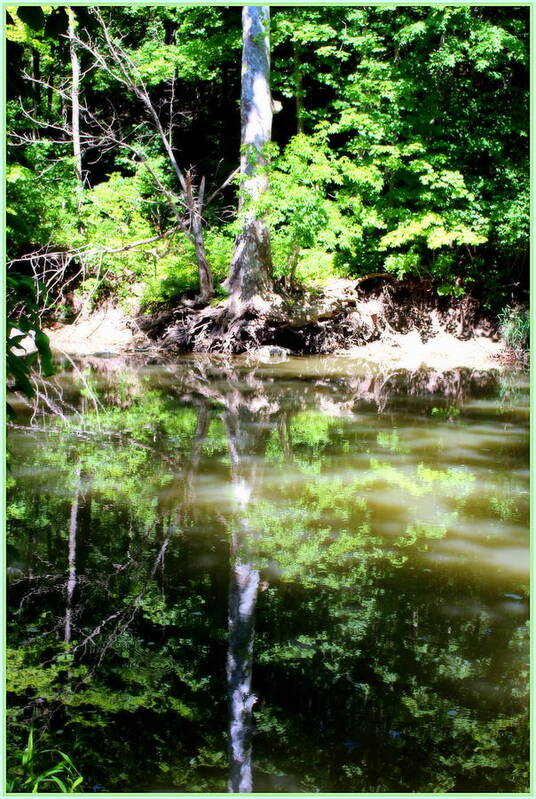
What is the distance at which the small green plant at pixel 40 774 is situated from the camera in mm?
2611

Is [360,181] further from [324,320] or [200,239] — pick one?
[200,239]

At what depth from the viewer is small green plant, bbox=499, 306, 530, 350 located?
15.7m

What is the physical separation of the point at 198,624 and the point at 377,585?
1.09 m

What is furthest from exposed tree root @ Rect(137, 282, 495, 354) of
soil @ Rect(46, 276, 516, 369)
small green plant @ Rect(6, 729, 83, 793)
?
small green plant @ Rect(6, 729, 83, 793)

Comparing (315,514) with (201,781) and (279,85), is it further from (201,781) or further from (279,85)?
(279,85)

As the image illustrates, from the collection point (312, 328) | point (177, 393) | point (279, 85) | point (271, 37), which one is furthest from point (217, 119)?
point (177, 393)

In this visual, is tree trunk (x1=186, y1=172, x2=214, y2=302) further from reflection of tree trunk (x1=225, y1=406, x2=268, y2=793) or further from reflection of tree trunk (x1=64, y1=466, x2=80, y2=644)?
reflection of tree trunk (x1=64, y1=466, x2=80, y2=644)

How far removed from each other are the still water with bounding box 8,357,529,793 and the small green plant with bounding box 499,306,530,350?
816 cm

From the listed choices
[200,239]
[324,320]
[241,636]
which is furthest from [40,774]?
[200,239]

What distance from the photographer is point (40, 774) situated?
8.94 feet

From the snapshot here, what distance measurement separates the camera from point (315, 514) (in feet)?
18.2

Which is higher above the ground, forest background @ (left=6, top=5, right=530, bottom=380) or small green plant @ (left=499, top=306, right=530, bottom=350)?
forest background @ (left=6, top=5, right=530, bottom=380)

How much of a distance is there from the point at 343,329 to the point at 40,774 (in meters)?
14.3

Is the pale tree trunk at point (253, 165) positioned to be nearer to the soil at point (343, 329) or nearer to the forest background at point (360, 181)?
the forest background at point (360, 181)
